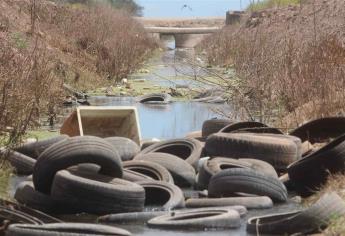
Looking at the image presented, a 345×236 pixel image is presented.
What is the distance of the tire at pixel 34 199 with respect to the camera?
9547mm

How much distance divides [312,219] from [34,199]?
313 cm

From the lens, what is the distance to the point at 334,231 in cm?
761

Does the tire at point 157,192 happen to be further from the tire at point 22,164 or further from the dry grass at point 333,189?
the tire at point 22,164

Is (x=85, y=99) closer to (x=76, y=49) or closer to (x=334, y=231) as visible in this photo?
(x=76, y=49)

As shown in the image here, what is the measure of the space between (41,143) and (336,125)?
4140 millimetres

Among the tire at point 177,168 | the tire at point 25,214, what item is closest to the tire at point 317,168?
the tire at point 177,168

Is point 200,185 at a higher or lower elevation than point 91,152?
lower

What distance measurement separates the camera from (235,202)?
32.9ft

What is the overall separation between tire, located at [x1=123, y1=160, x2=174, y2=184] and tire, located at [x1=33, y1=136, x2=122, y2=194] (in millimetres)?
1482

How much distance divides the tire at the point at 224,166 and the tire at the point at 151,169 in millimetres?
401

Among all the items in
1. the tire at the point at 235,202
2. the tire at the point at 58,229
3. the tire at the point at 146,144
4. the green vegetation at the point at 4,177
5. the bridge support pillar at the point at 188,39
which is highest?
the tire at the point at 58,229

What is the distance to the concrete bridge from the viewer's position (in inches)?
3302

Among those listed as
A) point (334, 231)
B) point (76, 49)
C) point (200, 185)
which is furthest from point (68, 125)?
point (76, 49)

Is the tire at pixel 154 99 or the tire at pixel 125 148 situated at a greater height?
the tire at pixel 125 148
